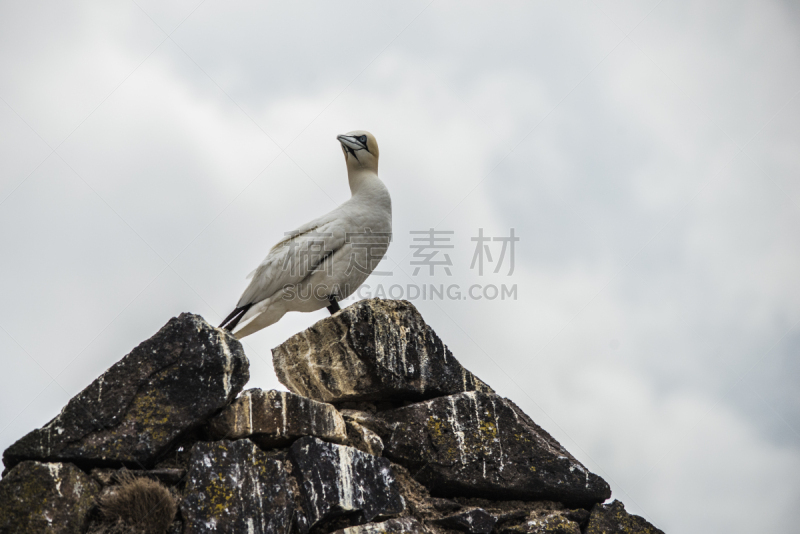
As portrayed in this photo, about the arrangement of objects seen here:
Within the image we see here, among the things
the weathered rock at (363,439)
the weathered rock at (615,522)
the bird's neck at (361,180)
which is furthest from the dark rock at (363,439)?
the bird's neck at (361,180)

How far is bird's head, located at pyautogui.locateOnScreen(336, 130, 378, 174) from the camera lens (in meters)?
8.43

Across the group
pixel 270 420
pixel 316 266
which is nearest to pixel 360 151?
pixel 316 266

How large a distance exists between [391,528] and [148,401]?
1.70 metres

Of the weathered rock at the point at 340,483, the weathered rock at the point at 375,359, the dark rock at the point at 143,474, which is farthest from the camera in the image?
the weathered rock at the point at 375,359

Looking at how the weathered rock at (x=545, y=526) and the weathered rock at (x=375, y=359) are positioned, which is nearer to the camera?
the weathered rock at (x=545, y=526)

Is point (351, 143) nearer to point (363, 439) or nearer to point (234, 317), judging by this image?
point (234, 317)

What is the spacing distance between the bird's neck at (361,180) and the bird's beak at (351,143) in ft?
0.95

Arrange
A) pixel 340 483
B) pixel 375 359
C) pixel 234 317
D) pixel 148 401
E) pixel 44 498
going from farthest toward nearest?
pixel 234 317
pixel 375 359
pixel 340 483
pixel 148 401
pixel 44 498

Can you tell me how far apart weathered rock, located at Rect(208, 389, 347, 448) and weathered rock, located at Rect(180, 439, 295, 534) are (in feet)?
0.37

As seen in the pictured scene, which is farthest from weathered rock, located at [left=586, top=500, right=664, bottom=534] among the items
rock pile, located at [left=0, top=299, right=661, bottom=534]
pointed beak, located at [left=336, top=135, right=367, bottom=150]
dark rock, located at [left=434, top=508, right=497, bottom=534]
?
pointed beak, located at [left=336, top=135, right=367, bottom=150]

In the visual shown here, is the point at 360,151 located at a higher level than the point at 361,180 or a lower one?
higher

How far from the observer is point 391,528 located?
4.19 metres

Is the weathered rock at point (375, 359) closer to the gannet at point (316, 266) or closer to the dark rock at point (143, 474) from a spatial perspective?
the dark rock at point (143, 474)

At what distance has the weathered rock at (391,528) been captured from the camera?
13.4ft
